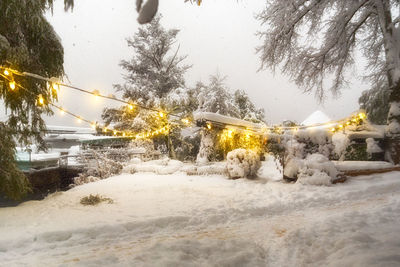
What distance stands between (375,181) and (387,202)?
2660mm

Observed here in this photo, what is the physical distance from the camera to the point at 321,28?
1184cm

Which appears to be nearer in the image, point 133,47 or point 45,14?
point 45,14

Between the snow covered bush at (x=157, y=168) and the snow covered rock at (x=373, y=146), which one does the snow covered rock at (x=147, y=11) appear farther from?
the snow covered rock at (x=373, y=146)

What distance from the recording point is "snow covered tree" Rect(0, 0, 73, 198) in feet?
18.2

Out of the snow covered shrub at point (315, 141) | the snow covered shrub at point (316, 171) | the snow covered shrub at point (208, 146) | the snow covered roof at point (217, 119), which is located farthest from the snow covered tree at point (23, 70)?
the snow covered shrub at point (315, 141)

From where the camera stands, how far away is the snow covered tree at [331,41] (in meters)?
10.4

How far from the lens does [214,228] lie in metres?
4.99

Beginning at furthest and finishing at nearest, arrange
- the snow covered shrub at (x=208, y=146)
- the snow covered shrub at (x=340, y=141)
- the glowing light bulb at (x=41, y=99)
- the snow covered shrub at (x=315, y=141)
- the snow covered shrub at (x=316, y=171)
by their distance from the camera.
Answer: the snow covered shrub at (x=208, y=146)
the snow covered shrub at (x=340, y=141)
the snow covered shrub at (x=315, y=141)
the snow covered shrub at (x=316, y=171)
the glowing light bulb at (x=41, y=99)

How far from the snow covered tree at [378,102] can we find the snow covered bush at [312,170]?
11570mm

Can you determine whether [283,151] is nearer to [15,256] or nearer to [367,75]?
[15,256]

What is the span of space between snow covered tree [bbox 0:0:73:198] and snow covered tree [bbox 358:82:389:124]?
18721 millimetres

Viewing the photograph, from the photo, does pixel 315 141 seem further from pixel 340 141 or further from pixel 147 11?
pixel 147 11

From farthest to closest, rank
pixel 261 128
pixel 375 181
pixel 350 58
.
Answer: pixel 350 58 → pixel 261 128 → pixel 375 181

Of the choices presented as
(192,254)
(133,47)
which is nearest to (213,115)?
(192,254)
